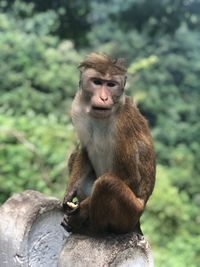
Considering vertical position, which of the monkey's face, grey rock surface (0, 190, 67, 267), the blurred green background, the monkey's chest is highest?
the monkey's face

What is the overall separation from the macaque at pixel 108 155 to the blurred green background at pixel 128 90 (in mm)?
789

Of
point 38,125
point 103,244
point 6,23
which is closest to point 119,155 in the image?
point 103,244

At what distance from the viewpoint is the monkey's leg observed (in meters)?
2.79

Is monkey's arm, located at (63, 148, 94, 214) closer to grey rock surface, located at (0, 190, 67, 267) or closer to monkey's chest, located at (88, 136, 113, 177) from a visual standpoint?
monkey's chest, located at (88, 136, 113, 177)

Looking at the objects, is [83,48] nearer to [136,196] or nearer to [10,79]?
[10,79]

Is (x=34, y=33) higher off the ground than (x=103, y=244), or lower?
lower

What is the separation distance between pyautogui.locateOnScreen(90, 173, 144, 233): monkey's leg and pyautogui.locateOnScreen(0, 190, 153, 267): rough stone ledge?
139 mm

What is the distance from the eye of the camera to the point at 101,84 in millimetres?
2838

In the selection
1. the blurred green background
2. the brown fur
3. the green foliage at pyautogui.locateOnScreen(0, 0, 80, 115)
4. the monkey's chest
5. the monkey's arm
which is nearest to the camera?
the brown fur

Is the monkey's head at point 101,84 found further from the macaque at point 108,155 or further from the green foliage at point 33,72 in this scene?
the green foliage at point 33,72

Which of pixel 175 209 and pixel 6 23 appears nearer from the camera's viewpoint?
pixel 175 209

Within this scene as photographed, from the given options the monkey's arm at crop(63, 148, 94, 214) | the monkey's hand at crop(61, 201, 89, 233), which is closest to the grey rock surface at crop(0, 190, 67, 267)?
the monkey's hand at crop(61, 201, 89, 233)

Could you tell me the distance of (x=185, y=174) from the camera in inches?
334

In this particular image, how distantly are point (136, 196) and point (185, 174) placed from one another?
557 centimetres
